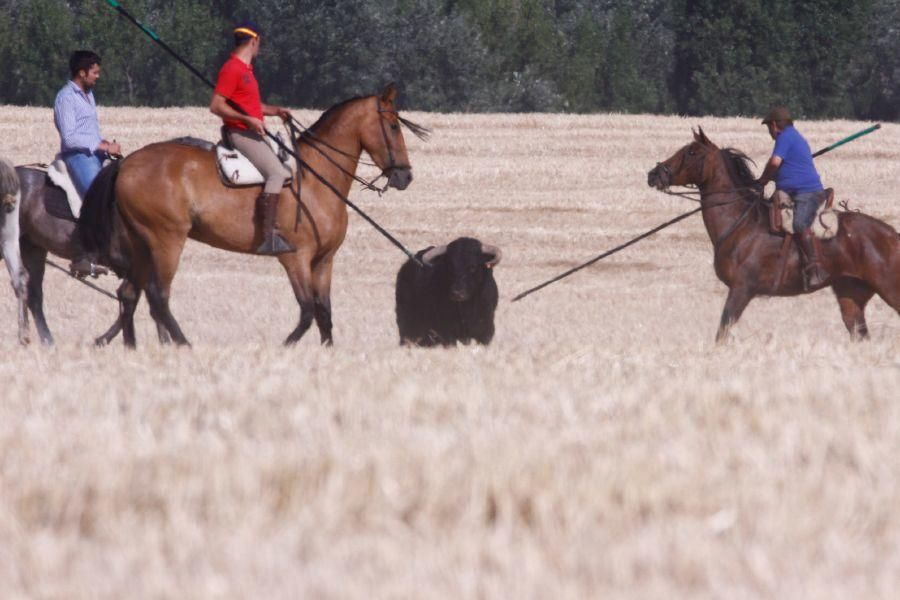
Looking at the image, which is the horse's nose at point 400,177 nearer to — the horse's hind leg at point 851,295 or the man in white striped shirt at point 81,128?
the man in white striped shirt at point 81,128

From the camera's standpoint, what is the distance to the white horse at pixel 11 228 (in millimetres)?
13539

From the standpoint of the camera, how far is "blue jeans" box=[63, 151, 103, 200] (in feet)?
43.9

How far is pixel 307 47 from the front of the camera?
6675cm

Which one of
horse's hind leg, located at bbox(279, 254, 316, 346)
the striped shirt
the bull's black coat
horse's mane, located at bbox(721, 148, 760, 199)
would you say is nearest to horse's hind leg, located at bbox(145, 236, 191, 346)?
horse's hind leg, located at bbox(279, 254, 316, 346)

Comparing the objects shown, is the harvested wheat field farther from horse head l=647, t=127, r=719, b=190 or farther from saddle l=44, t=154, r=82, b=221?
saddle l=44, t=154, r=82, b=221

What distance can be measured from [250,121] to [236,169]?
37 cm

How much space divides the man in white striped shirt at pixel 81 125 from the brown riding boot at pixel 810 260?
536 cm

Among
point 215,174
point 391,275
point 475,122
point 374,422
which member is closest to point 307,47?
point 475,122

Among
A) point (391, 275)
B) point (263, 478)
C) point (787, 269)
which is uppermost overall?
point (263, 478)

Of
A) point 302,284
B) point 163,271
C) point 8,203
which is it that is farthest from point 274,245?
point 8,203

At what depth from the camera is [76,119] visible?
43.0 feet

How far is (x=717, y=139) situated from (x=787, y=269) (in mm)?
20381

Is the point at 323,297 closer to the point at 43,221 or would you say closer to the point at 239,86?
the point at 239,86

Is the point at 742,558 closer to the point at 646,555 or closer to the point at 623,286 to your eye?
the point at 646,555
